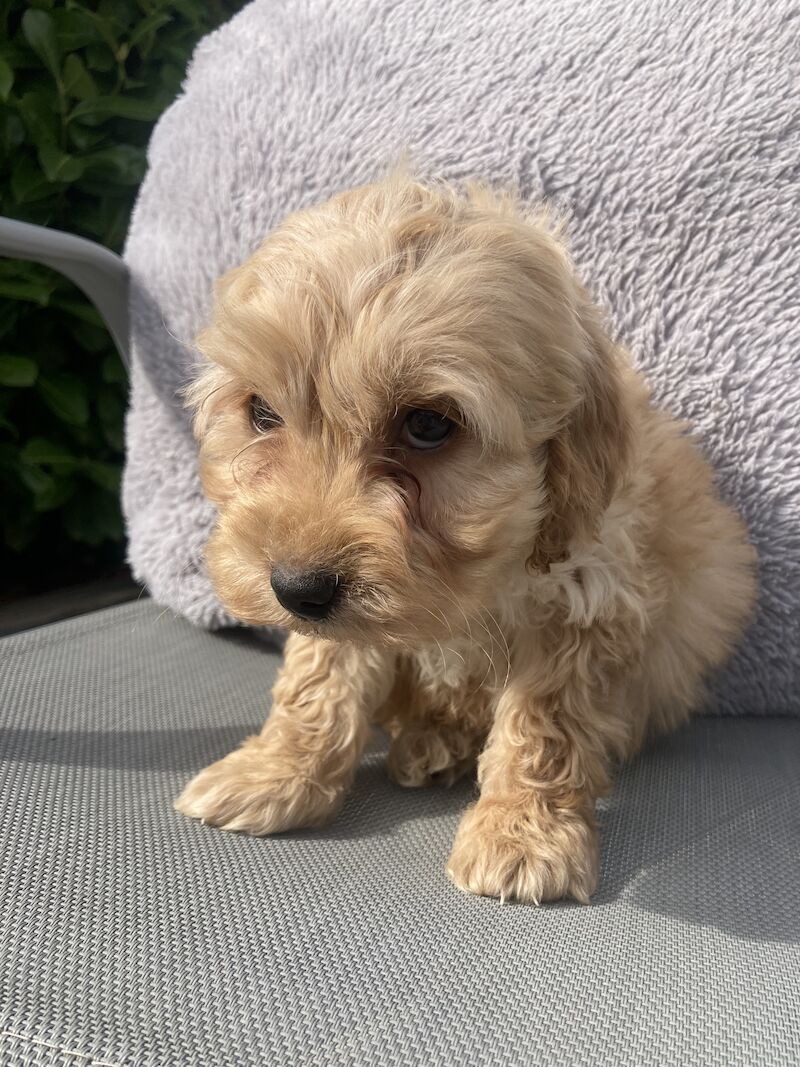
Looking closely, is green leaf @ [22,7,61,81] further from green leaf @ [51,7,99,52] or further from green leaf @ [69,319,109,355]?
green leaf @ [69,319,109,355]

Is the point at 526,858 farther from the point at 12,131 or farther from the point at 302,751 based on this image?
the point at 12,131

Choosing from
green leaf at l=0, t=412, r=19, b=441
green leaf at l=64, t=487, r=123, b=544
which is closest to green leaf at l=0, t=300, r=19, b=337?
green leaf at l=0, t=412, r=19, b=441

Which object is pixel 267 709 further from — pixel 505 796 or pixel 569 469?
pixel 569 469

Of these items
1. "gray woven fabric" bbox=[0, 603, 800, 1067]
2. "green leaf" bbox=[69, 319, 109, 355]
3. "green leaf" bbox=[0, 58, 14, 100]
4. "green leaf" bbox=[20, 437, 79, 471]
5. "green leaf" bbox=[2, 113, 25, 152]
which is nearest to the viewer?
"gray woven fabric" bbox=[0, 603, 800, 1067]

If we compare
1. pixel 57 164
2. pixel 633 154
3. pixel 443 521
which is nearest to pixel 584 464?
pixel 443 521

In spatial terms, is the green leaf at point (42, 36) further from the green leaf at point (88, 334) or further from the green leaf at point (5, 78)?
the green leaf at point (88, 334)

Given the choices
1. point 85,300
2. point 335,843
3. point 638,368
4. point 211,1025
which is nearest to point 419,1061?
point 211,1025
